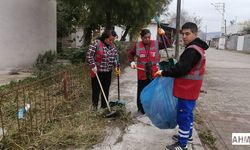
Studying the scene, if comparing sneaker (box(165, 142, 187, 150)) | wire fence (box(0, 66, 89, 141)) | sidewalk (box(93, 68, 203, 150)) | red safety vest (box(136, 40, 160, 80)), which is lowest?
sidewalk (box(93, 68, 203, 150))

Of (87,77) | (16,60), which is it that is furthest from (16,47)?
(87,77)

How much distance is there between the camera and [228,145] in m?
4.50

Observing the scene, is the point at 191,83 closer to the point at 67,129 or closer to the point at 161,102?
the point at 161,102

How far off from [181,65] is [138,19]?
6927 millimetres

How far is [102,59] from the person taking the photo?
515 centimetres

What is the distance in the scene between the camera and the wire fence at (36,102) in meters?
4.06

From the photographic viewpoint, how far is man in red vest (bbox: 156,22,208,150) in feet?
11.8

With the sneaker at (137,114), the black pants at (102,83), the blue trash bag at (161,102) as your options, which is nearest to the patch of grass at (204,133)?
the blue trash bag at (161,102)

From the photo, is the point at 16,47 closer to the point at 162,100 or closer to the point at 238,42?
the point at 162,100

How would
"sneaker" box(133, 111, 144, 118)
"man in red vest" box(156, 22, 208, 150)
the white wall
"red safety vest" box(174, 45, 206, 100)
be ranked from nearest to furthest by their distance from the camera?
"man in red vest" box(156, 22, 208, 150)
"red safety vest" box(174, 45, 206, 100)
"sneaker" box(133, 111, 144, 118)
the white wall

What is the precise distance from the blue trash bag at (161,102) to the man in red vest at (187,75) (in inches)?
8.0

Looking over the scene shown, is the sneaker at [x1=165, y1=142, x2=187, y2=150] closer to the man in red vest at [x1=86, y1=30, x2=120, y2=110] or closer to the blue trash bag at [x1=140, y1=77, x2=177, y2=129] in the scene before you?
the blue trash bag at [x1=140, y1=77, x2=177, y2=129]

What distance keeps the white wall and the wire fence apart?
4.40m

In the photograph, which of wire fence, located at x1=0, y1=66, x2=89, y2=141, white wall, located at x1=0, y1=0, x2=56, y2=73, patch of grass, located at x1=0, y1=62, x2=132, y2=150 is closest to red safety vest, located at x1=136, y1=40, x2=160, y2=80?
patch of grass, located at x1=0, y1=62, x2=132, y2=150
